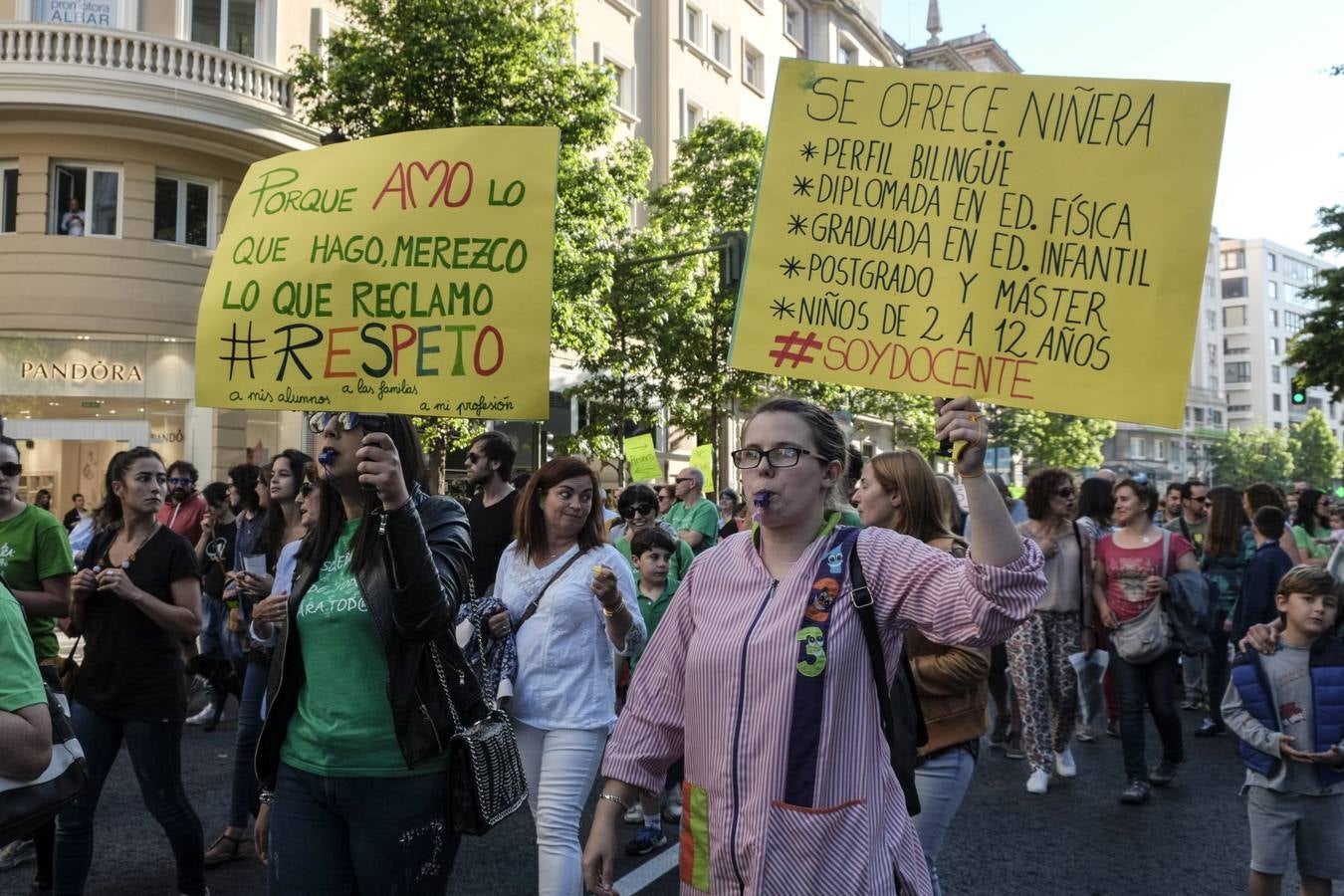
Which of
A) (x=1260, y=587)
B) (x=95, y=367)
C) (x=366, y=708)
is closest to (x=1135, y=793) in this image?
(x=1260, y=587)

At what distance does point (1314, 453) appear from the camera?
330ft

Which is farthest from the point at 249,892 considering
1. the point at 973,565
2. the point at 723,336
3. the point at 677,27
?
the point at 677,27

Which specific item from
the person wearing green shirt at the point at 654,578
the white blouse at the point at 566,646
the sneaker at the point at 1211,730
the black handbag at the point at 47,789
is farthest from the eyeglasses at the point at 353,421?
the sneaker at the point at 1211,730

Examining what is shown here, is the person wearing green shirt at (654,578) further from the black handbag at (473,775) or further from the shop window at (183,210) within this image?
the shop window at (183,210)

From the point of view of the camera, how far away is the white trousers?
3.98 metres

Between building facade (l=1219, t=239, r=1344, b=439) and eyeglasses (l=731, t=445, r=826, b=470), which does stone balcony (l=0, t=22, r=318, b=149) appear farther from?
building facade (l=1219, t=239, r=1344, b=439)

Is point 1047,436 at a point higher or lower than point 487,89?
lower

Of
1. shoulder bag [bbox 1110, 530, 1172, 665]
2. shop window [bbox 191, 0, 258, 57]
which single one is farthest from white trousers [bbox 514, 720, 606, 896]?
shop window [bbox 191, 0, 258, 57]

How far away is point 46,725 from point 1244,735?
4.08 meters

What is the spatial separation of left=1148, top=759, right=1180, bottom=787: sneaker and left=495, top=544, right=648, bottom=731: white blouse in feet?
14.3

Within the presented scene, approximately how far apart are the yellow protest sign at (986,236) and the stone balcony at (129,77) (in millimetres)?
16697

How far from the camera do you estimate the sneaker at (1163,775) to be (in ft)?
23.5

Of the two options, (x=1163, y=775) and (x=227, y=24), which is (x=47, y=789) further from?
Answer: (x=227, y=24)

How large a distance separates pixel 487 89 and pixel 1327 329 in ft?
56.0
